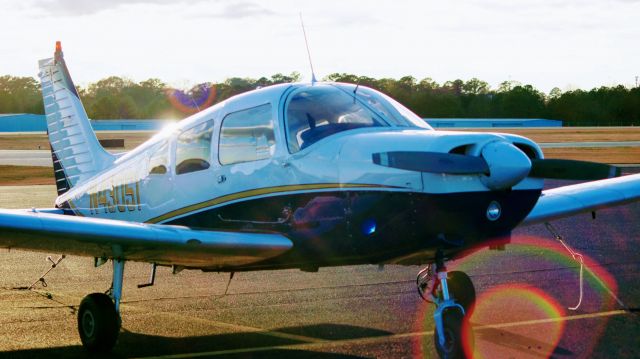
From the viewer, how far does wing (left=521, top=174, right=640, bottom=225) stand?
9.02m

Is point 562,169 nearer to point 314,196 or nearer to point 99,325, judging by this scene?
point 314,196

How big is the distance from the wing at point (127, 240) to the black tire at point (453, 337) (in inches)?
58.2

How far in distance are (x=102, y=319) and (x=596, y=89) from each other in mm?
131570

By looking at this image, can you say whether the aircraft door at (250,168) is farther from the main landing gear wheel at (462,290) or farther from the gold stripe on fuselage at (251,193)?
the main landing gear wheel at (462,290)

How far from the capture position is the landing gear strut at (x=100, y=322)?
789 cm

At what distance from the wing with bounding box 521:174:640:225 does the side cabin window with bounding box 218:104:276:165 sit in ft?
9.12

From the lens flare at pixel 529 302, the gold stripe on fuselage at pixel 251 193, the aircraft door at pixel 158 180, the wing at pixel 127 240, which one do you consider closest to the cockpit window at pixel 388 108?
the gold stripe on fuselage at pixel 251 193

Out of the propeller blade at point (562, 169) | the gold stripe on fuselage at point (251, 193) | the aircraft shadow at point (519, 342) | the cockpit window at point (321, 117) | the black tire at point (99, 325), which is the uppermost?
the cockpit window at point (321, 117)

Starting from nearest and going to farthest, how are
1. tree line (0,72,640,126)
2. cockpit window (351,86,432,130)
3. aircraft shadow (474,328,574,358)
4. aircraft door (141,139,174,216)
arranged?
aircraft shadow (474,328,574,358), cockpit window (351,86,432,130), aircraft door (141,139,174,216), tree line (0,72,640,126)

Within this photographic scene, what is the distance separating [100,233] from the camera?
703 cm

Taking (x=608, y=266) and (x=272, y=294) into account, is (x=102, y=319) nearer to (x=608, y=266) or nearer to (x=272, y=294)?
(x=272, y=294)

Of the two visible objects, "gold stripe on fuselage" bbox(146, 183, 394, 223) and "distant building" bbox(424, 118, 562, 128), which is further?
"distant building" bbox(424, 118, 562, 128)

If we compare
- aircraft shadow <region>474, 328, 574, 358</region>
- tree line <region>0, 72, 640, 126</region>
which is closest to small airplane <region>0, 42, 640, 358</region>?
aircraft shadow <region>474, 328, 574, 358</region>

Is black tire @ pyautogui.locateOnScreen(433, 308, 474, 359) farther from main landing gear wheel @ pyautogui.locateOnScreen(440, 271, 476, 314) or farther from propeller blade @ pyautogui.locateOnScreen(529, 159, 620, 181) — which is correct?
main landing gear wheel @ pyautogui.locateOnScreen(440, 271, 476, 314)
